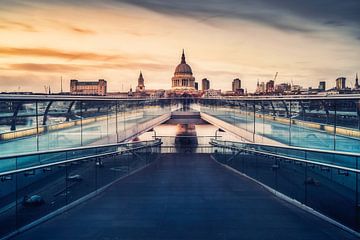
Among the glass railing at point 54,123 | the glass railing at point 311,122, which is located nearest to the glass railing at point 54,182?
the glass railing at point 54,123

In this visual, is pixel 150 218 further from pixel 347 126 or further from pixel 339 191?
pixel 347 126

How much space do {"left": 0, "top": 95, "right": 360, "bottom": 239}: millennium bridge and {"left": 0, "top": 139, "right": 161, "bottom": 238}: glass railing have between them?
0.10ft

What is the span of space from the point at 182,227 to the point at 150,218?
104 cm

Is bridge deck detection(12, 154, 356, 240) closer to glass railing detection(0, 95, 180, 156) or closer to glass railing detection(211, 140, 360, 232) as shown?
glass railing detection(211, 140, 360, 232)

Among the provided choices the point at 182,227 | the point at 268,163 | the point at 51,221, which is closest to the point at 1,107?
the point at 51,221

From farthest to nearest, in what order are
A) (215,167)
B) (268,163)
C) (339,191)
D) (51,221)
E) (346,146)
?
(215,167), (268,163), (346,146), (339,191), (51,221)

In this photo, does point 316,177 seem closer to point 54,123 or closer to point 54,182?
point 54,182

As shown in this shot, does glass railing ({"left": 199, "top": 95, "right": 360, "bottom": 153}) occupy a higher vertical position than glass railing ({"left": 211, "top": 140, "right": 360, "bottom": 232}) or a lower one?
higher

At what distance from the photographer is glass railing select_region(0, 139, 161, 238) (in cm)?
874

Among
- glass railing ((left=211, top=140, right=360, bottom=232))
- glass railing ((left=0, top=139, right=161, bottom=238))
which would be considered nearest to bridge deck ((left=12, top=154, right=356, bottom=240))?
glass railing ((left=0, top=139, right=161, bottom=238))

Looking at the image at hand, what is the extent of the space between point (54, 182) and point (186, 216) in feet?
13.6

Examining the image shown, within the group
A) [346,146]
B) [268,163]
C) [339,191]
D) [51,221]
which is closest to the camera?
[51,221]

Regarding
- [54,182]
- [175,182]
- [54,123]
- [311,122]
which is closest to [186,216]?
[175,182]

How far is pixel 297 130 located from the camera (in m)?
14.7
